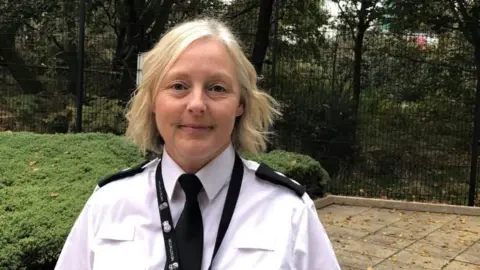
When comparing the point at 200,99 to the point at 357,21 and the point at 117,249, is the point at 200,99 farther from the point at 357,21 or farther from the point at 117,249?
the point at 357,21

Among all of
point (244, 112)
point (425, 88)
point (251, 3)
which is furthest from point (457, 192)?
point (244, 112)

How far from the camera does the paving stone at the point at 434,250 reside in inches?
227

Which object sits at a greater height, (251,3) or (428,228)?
(251,3)

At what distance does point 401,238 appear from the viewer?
A: 6.38m

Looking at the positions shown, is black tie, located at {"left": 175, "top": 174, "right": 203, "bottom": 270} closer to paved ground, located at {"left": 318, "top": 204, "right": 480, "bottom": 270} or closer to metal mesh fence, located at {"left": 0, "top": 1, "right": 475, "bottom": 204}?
paved ground, located at {"left": 318, "top": 204, "right": 480, "bottom": 270}

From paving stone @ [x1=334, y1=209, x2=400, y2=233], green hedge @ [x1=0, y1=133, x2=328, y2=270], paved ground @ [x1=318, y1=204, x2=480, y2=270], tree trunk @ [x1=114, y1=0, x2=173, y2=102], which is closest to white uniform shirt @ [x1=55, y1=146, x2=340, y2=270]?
green hedge @ [x1=0, y1=133, x2=328, y2=270]

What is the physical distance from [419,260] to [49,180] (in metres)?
→ 3.50

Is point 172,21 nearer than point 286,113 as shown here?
No

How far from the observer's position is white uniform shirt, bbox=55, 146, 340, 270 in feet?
4.89

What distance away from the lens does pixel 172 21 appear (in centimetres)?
964

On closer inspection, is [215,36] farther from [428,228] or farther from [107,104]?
[107,104]

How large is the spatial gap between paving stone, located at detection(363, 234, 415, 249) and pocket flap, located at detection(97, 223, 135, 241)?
4.90 meters

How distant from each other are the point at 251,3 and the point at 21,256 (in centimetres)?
728

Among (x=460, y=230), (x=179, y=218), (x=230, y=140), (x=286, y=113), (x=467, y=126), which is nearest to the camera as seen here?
(x=179, y=218)
